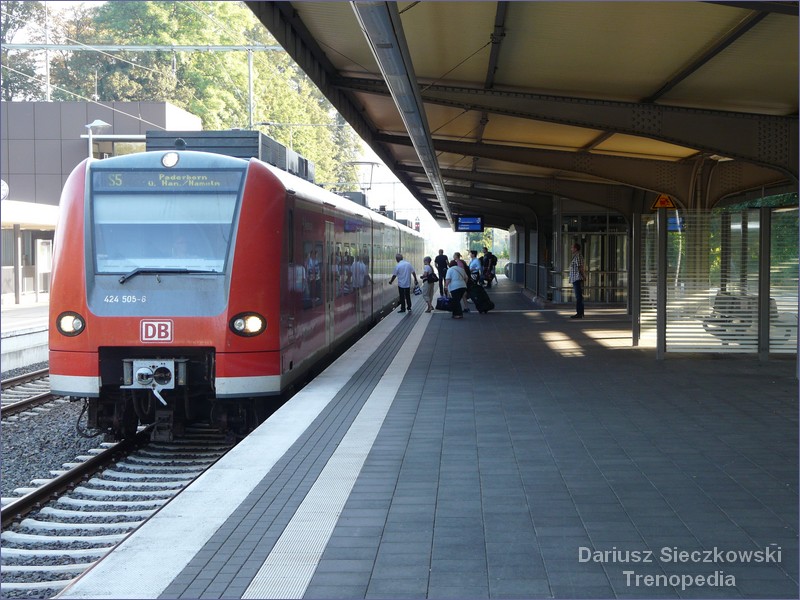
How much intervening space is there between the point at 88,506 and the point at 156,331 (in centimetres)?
194

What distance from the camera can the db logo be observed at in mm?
8805

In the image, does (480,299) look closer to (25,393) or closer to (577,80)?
(577,80)

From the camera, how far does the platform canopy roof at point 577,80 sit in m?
9.38

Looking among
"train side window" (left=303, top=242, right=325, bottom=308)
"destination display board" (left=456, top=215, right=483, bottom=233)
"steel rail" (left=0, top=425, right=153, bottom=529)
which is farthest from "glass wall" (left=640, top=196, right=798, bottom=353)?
"destination display board" (left=456, top=215, right=483, bottom=233)

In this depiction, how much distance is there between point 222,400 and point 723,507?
5.04 meters

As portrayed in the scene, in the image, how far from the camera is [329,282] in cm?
1301

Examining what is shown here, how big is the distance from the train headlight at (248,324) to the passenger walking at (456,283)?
12.7 metres

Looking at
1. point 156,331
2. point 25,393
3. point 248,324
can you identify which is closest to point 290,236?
Result: point 248,324

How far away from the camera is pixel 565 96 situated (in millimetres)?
13578

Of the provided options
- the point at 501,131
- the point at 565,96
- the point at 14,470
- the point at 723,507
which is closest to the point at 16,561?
the point at 14,470

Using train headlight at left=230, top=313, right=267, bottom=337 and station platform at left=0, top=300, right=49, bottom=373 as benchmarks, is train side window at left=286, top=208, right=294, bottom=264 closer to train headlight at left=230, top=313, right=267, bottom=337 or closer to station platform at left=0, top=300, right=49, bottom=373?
train headlight at left=230, top=313, right=267, bottom=337

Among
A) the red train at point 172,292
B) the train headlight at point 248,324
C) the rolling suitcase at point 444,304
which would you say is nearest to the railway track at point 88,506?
the red train at point 172,292

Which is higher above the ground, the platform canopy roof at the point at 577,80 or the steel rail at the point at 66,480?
the platform canopy roof at the point at 577,80

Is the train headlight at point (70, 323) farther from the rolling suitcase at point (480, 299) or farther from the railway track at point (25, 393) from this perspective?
the rolling suitcase at point (480, 299)
